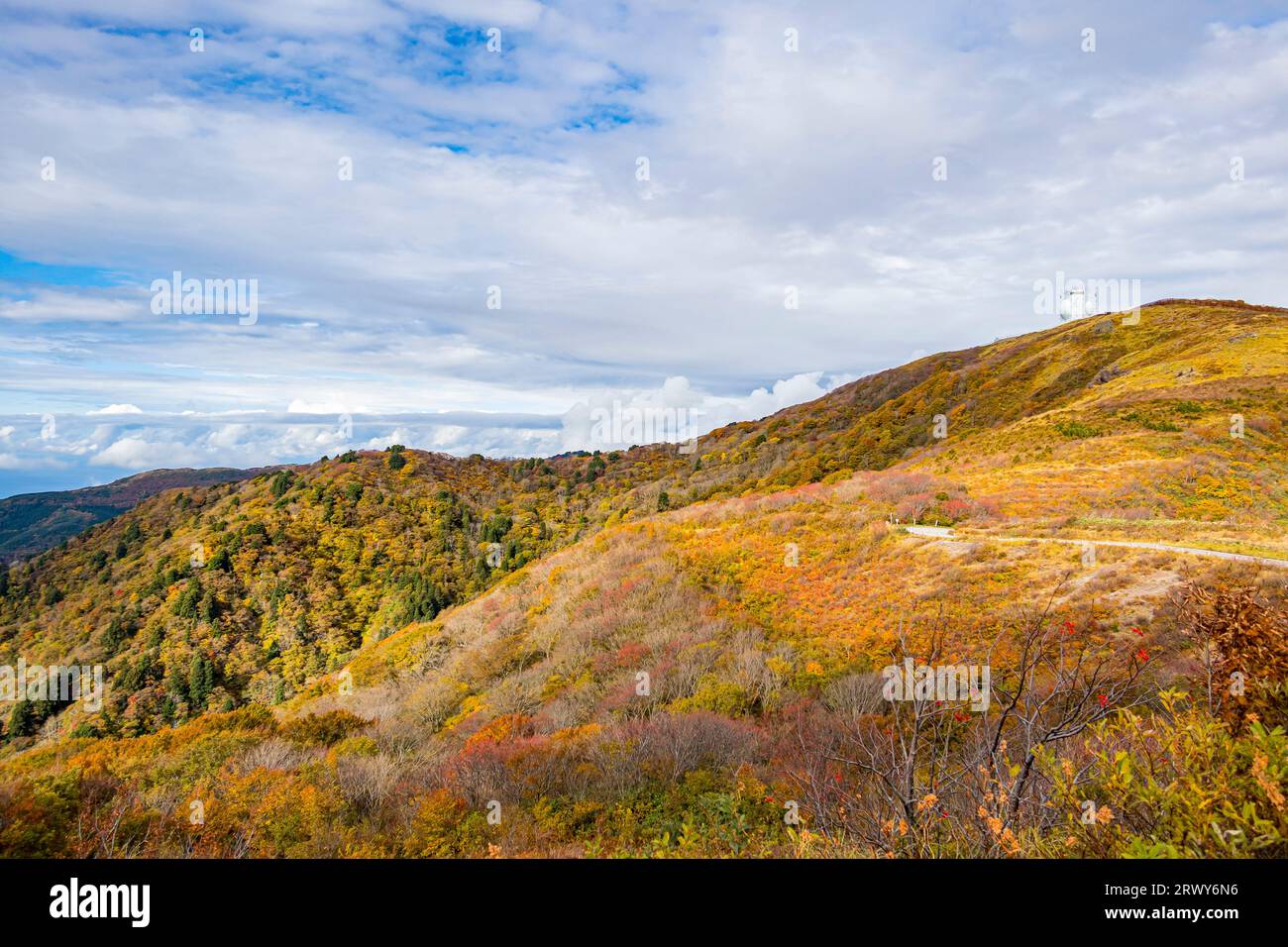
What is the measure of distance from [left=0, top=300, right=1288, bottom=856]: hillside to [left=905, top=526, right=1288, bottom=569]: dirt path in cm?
42

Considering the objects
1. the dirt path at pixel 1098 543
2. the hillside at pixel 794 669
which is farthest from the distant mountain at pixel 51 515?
the dirt path at pixel 1098 543

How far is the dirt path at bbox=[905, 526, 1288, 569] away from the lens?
1211 centimetres

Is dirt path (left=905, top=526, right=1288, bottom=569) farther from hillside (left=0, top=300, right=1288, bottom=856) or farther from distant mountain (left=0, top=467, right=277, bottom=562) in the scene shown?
distant mountain (left=0, top=467, right=277, bottom=562)

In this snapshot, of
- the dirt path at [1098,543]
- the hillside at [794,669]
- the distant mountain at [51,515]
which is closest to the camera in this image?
the hillside at [794,669]

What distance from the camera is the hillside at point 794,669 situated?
4.04 meters

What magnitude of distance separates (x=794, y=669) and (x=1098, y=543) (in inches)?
363

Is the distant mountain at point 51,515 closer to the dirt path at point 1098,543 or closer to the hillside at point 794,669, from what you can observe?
the hillside at point 794,669

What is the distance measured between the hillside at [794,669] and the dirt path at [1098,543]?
0.42 m

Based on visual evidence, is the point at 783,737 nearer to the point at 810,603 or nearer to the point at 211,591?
Answer: the point at 810,603

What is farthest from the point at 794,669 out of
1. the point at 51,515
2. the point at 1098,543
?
the point at 51,515

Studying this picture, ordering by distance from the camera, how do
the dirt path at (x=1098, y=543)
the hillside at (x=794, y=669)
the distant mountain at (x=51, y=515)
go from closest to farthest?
the hillside at (x=794, y=669) → the dirt path at (x=1098, y=543) → the distant mountain at (x=51, y=515)

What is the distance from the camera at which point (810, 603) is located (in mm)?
15984

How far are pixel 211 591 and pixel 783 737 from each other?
54452 millimetres
